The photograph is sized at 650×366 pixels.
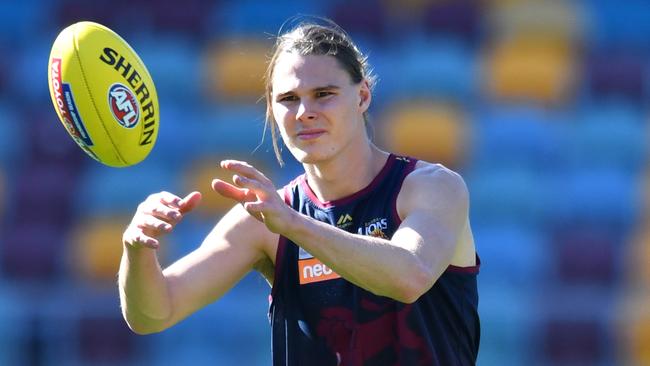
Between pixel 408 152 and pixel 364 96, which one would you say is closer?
pixel 364 96

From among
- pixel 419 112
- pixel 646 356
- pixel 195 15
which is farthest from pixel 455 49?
pixel 646 356

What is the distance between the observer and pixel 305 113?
3.65 metres

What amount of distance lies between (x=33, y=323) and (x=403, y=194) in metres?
5.02

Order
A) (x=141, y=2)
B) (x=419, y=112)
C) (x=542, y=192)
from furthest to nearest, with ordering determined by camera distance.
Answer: (x=141, y=2)
(x=419, y=112)
(x=542, y=192)

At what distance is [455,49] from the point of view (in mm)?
9992

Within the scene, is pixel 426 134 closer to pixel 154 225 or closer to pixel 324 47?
pixel 324 47

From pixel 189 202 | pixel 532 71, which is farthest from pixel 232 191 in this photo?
pixel 532 71

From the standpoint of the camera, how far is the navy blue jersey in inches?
143

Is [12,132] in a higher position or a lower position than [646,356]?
higher

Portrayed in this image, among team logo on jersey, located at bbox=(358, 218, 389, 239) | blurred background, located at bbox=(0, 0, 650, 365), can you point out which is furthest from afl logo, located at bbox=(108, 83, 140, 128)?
blurred background, located at bbox=(0, 0, 650, 365)

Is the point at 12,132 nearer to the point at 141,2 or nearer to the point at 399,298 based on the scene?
the point at 141,2

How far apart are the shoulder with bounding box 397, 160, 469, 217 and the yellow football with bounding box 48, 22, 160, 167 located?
0.83 metres

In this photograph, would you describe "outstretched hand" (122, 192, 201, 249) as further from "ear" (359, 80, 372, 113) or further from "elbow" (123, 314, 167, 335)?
"ear" (359, 80, 372, 113)

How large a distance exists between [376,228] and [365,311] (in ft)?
0.83
